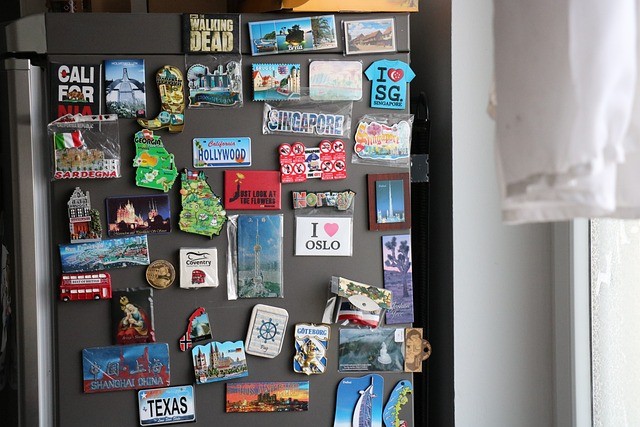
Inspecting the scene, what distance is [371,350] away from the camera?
65.5 inches

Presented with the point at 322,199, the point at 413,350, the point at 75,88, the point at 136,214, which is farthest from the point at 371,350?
the point at 75,88

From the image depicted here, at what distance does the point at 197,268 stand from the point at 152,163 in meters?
0.22

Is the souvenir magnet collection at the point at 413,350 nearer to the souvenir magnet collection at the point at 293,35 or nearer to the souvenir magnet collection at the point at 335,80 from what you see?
the souvenir magnet collection at the point at 335,80

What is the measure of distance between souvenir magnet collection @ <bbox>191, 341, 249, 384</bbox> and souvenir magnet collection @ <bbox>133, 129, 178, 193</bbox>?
12.5 inches

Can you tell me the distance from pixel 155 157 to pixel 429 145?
642 mm

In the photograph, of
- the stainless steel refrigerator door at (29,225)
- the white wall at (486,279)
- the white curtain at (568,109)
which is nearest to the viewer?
the white curtain at (568,109)

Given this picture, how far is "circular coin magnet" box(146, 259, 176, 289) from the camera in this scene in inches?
63.1

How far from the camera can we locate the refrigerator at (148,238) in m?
1.57

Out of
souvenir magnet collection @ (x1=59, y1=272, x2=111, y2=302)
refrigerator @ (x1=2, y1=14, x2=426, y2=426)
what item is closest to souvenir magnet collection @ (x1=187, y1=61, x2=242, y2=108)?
refrigerator @ (x1=2, y1=14, x2=426, y2=426)

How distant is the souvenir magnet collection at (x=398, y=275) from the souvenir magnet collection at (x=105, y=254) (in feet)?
1.55

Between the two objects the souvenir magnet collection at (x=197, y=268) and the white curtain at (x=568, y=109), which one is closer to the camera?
the white curtain at (x=568, y=109)

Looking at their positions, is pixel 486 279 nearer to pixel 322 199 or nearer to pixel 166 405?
pixel 322 199

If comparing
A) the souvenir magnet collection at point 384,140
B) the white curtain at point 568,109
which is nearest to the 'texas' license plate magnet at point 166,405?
the souvenir magnet collection at point 384,140

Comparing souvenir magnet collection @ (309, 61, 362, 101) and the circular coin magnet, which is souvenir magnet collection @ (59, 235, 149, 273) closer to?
the circular coin magnet
